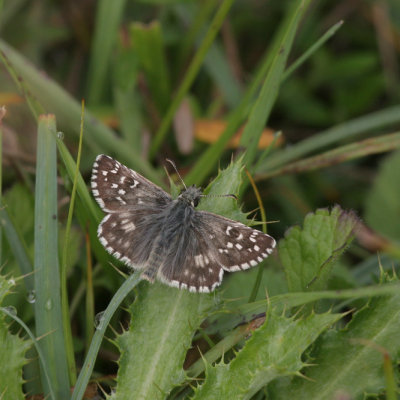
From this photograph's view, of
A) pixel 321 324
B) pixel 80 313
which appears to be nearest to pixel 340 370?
pixel 321 324

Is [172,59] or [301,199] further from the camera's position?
[172,59]

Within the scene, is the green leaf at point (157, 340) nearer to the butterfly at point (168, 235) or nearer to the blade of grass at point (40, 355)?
the butterfly at point (168, 235)

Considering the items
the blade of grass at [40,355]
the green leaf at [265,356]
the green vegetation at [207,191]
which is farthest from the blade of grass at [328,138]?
the blade of grass at [40,355]

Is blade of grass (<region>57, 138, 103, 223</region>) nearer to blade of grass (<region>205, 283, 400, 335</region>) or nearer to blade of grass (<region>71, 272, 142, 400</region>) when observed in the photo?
blade of grass (<region>71, 272, 142, 400</region>)

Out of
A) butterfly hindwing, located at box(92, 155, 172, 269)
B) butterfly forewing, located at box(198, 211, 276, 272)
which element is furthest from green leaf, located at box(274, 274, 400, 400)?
butterfly hindwing, located at box(92, 155, 172, 269)

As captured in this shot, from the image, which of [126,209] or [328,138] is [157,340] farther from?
[328,138]

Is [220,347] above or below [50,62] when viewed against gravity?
below

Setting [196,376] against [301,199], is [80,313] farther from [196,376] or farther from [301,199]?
[301,199]

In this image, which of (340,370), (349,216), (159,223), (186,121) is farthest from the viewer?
(186,121)
